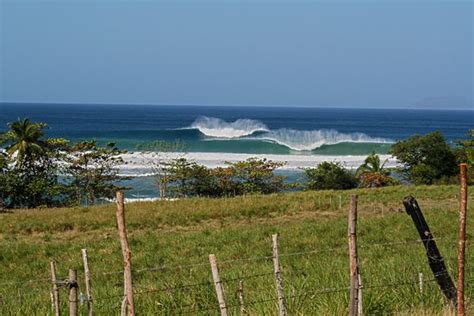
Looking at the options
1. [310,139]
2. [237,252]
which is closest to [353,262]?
[237,252]

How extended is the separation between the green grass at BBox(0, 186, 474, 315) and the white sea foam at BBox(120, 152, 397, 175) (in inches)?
1009

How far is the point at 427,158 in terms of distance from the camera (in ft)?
123

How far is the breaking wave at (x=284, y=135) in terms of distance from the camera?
70.1 m

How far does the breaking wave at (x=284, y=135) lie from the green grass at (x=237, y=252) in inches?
1772

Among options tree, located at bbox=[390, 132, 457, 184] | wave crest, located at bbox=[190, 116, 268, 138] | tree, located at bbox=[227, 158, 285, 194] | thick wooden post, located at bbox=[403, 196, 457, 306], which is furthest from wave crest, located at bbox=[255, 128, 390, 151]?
thick wooden post, located at bbox=[403, 196, 457, 306]

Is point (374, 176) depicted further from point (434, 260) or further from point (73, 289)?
point (73, 289)

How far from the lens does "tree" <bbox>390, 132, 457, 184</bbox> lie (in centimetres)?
3616

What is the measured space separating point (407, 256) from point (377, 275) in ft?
8.26

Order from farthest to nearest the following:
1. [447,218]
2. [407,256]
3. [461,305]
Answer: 1. [447,218]
2. [407,256]
3. [461,305]

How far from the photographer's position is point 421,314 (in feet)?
19.5

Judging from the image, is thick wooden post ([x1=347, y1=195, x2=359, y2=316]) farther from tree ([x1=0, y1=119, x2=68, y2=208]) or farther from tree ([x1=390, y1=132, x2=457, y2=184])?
tree ([x1=390, y1=132, x2=457, y2=184])

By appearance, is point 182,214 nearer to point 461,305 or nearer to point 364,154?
point 461,305

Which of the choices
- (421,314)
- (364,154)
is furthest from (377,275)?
(364,154)

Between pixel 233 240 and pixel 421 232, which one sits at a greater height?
pixel 421 232
